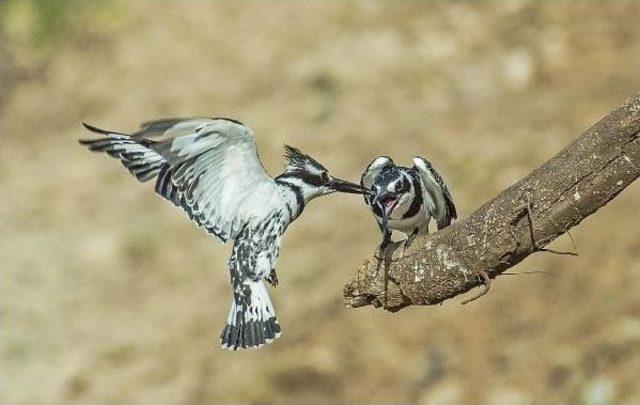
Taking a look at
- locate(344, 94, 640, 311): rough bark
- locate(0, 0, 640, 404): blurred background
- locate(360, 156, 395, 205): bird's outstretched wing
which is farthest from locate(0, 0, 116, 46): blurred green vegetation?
locate(344, 94, 640, 311): rough bark

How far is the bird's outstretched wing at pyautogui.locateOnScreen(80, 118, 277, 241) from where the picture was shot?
10.1 feet

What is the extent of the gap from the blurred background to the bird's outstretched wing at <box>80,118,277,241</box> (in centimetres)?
331

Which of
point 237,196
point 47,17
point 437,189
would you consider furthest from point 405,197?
point 47,17

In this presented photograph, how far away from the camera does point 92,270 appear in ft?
28.4

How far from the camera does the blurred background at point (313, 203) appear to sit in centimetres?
658


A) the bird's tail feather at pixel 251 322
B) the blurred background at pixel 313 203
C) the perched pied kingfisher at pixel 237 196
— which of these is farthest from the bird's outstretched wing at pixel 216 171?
the blurred background at pixel 313 203

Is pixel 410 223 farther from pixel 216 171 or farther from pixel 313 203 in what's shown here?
pixel 313 203

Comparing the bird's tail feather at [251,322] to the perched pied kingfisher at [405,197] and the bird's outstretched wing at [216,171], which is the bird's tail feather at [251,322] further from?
the perched pied kingfisher at [405,197]

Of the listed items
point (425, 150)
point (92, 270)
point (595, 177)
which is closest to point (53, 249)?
point (92, 270)

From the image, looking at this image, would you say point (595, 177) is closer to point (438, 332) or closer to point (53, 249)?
point (438, 332)

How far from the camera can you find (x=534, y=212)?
2844 mm

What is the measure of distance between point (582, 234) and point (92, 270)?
3.85m

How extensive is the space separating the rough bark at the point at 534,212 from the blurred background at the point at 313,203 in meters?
3.12

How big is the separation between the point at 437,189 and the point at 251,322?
2.59 ft
